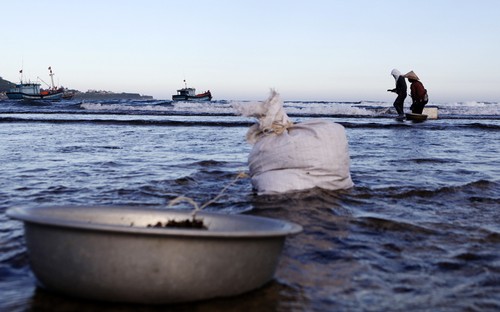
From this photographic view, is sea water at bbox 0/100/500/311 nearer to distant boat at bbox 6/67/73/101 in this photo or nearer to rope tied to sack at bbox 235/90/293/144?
rope tied to sack at bbox 235/90/293/144

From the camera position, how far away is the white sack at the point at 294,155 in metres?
4.64

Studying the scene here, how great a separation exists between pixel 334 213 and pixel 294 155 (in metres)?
0.73

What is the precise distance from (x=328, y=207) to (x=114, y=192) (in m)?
2.03

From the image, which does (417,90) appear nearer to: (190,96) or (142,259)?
(142,259)

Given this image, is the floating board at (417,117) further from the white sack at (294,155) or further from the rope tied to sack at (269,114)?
the rope tied to sack at (269,114)

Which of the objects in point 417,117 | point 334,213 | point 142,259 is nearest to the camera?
point 142,259

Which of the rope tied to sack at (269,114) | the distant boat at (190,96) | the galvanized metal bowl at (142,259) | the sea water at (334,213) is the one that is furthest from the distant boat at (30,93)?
the galvanized metal bowl at (142,259)

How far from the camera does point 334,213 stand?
4.12 meters

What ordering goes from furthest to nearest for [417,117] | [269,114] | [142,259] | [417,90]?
[417,117]
[417,90]
[269,114]
[142,259]

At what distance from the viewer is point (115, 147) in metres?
9.59

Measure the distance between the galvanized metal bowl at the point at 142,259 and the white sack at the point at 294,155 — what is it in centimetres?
243

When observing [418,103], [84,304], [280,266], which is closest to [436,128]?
[418,103]

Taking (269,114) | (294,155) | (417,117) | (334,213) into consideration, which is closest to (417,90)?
(417,117)

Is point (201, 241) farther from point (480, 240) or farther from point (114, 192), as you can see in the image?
point (114, 192)
